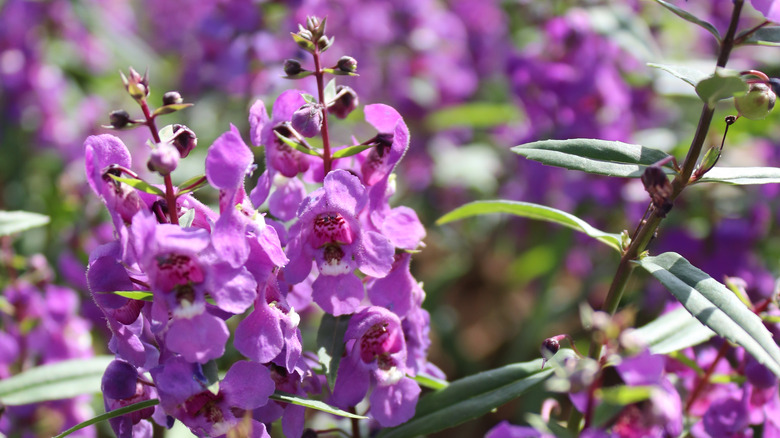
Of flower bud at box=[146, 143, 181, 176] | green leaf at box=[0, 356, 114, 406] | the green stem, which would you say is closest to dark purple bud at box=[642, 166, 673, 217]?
the green stem

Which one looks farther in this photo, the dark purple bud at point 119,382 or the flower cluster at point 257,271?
the dark purple bud at point 119,382

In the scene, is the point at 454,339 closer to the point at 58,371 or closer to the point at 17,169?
the point at 58,371

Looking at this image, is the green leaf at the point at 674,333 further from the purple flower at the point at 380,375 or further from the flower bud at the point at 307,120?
the flower bud at the point at 307,120

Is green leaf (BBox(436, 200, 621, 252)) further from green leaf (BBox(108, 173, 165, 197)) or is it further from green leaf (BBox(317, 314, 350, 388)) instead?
green leaf (BBox(108, 173, 165, 197))

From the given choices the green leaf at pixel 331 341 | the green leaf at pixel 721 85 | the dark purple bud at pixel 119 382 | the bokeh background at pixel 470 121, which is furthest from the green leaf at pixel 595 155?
the bokeh background at pixel 470 121

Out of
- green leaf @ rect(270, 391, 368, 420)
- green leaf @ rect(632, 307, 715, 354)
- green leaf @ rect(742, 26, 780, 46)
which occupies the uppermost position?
green leaf @ rect(742, 26, 780, 46)

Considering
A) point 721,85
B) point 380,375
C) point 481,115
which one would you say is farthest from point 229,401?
point 481,115

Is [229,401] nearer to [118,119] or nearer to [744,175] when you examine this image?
[118,119]
